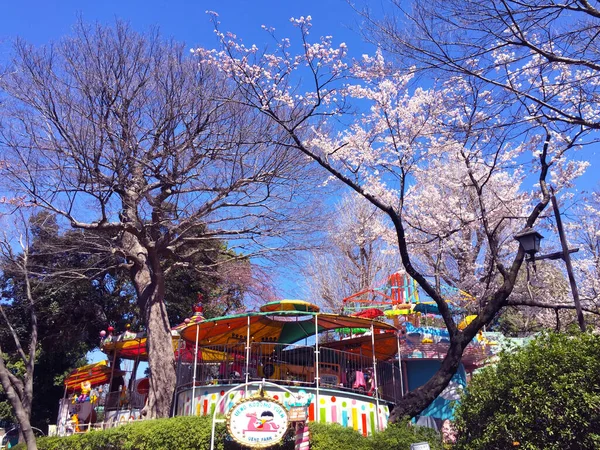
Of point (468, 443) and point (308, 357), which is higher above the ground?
point (308, 357)

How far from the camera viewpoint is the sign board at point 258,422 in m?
8.05

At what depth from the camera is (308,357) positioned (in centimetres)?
1192

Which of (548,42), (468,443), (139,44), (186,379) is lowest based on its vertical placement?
(468,443)

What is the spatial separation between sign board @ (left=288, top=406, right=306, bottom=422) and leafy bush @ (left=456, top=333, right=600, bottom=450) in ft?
8.95

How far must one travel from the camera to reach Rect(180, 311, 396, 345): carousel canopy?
10.9 m

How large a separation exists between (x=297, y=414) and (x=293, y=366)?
3.35m

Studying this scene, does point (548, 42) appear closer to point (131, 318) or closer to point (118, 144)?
point (118, 144)

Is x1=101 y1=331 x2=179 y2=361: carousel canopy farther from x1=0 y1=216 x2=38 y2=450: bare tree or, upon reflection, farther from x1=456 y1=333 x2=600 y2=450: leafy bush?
x1=456 y1=333 x2=600 y2=450: leafy bush

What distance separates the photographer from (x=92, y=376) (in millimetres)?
16281

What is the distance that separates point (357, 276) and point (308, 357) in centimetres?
1094

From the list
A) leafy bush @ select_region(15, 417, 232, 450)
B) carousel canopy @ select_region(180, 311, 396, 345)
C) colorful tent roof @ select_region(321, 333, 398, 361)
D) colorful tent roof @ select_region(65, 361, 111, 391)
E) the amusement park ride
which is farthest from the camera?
colorful tent roof @ select_region(65, 361, 111, 391)

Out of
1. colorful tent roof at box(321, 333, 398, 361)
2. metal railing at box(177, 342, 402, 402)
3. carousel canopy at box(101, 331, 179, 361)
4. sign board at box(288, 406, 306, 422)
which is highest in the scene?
carousel canopy at box(101, 331, 179, 361)

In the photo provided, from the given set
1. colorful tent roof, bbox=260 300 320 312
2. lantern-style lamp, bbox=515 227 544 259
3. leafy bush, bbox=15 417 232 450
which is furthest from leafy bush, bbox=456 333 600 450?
colorful tent roof, bbox=260 300 320 312

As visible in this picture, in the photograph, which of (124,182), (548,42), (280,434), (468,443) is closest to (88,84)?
(124,182)
